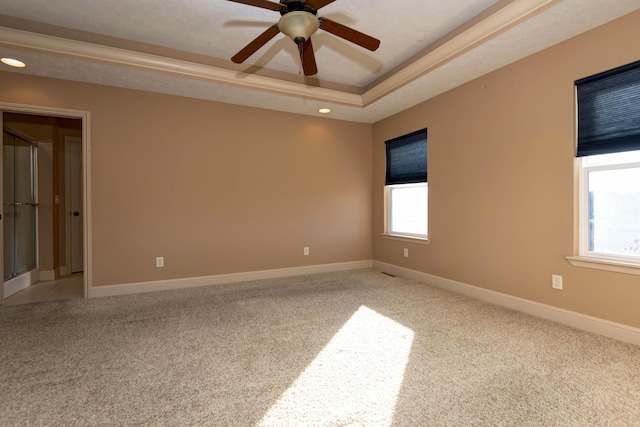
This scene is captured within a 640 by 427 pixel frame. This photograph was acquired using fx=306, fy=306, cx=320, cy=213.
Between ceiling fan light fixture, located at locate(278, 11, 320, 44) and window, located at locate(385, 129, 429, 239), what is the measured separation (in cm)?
244

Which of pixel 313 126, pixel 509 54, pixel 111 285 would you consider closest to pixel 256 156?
pixel 313 126

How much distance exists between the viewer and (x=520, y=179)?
2.94 meters

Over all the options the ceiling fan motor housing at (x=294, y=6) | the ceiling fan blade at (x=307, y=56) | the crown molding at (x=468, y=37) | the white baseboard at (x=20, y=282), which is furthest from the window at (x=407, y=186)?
the white baseboard at (x=20, y=282)

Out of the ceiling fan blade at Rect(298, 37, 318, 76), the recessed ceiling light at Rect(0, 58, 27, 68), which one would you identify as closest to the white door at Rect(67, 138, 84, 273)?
the recessed ceiling light at Rect(0, 58, 27, 68)

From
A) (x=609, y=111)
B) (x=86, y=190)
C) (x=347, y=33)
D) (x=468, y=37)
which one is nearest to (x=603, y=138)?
(x=609, y=111)

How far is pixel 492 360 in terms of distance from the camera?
202cm

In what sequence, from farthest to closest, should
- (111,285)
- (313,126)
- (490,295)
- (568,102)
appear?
(313,126) < (111,285) < (490,295) < (568,102)

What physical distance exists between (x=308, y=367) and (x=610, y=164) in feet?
9.02

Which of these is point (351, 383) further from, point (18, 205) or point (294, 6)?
point (18, 205)

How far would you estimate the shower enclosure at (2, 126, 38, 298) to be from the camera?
372cm

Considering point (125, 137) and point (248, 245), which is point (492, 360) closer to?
point (248, 245)

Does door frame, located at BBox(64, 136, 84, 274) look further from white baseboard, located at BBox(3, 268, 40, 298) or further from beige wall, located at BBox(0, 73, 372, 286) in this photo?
beige wall, located at BBox(0, 73, 372, 286)

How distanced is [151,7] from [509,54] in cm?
316

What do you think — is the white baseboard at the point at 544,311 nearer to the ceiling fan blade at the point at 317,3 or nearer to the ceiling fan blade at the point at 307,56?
the ceiling fan blade at the point at 307,56
